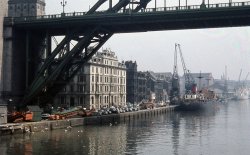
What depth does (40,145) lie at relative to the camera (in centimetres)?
5541

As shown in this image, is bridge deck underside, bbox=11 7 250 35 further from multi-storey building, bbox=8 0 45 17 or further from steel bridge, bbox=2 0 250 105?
multi-storey building, bbox=8 0 45 17

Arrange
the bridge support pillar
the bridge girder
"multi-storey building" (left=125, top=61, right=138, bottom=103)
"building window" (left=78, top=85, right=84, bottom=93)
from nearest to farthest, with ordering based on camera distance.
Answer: the bridge girder, the bridge support pillar, "building window" (left=78, top=85, right=84, bottom=93), "multi-storey building" (left=125, top=61, right=138, bottom=103)

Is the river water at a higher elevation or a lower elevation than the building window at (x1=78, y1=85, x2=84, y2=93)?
lower

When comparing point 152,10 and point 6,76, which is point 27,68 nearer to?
point 6,76

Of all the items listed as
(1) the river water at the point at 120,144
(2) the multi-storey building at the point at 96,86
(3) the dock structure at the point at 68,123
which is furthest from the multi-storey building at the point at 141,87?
(1) the river water at the point at 120,144

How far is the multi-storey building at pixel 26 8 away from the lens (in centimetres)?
14225

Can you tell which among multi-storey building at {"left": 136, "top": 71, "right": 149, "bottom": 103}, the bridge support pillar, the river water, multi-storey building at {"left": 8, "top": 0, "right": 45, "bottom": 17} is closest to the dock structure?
the river water

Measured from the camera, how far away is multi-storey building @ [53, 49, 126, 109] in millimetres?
124938

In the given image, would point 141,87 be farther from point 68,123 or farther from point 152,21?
point 152,21

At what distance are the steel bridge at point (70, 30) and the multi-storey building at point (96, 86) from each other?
36694 millimetres

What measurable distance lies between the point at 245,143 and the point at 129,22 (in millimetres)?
29182

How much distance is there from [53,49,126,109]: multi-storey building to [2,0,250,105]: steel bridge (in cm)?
3669

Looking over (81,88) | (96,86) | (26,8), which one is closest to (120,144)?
(81,88)

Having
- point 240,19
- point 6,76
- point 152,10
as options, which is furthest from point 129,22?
point 6,76
